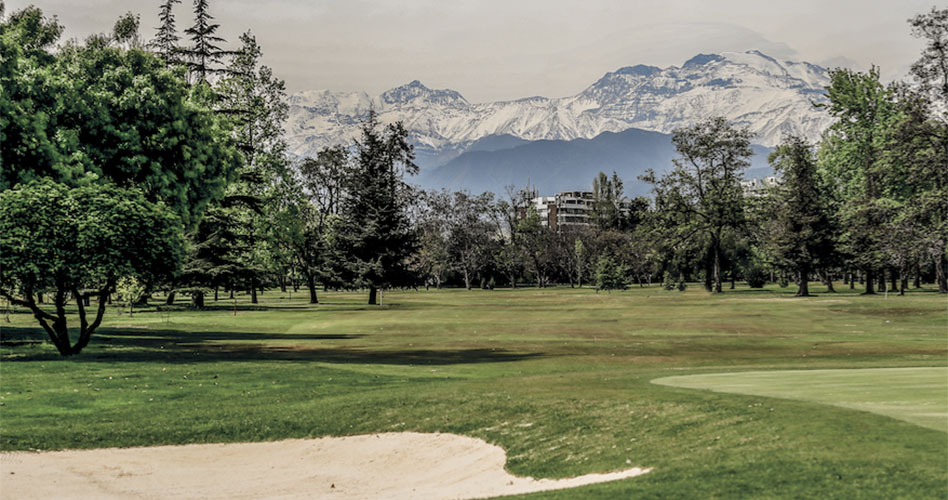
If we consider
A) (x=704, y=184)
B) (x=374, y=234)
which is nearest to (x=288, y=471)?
(x=374, y=234)

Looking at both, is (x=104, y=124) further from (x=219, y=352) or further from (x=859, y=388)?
(x=859, y=388)

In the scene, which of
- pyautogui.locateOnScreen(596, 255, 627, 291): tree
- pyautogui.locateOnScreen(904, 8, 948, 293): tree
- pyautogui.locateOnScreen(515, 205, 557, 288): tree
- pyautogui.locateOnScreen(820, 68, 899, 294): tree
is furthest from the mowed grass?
pyautogui.locateOnScreen(515, 205, 557, 288): tree

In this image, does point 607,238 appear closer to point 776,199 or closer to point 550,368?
point 776,199

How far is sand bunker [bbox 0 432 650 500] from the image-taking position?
12.4 metres

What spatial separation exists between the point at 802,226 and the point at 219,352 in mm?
69408

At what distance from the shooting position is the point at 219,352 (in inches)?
1228

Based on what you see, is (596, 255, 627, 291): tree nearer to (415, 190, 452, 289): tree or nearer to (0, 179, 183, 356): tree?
(415, 190, 452, 289): tree

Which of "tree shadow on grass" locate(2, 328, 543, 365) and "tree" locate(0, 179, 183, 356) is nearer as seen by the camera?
"tree" locate(0, 179, 183, 356)

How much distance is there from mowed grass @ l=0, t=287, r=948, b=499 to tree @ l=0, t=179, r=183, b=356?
289 cm

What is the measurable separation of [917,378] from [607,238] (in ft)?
449

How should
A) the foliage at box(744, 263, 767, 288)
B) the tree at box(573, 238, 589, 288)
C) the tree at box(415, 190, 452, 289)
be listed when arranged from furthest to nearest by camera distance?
the tree at box(573, 238, 589, 288) → the tree at box(415, 190, 452, 289) → the foliage at box(744, 263, 767, 288)

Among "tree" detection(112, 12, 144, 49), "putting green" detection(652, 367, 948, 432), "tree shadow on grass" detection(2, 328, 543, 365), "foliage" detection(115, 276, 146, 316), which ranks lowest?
"tree shadow on grass" detection(2, 328, 543, 365)

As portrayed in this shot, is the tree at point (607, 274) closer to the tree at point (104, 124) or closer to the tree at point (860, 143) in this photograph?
the tree at point (860, 143)

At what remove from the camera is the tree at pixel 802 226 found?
267 feet
